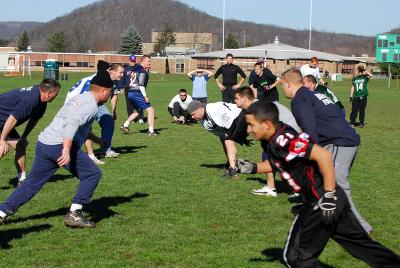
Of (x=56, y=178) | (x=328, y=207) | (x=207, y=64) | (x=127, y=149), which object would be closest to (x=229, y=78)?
(x=127, y=149)

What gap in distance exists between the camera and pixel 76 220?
308 inches

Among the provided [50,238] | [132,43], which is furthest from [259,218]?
[132,43]

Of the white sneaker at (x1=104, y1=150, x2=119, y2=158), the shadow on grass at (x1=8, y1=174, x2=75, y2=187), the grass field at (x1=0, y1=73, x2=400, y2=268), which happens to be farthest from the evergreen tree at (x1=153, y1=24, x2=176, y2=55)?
the shadow on grass at (x1=8, y1=174, x2=75, y2=187)

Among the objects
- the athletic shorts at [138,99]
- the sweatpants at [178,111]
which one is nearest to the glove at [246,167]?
the athletic shorts at [138,99]

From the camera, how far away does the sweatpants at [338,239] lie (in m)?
5.30

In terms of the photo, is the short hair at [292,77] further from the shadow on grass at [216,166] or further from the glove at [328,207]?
the shadow on grass at [216,166]

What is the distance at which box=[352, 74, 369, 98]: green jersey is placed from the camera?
21.1 meters

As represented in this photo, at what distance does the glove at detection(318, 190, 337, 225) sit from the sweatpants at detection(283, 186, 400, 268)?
70mm

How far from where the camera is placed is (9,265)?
6504 millimetres

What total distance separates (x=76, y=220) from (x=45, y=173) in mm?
680

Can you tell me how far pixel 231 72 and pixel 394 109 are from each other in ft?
37.6

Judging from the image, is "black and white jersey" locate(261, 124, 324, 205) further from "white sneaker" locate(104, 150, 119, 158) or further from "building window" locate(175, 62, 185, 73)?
"building window" locate(175, 62, 185, 73)

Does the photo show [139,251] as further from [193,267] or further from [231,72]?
[231,72]

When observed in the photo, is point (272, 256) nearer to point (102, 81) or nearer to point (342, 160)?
point (342, 160)
